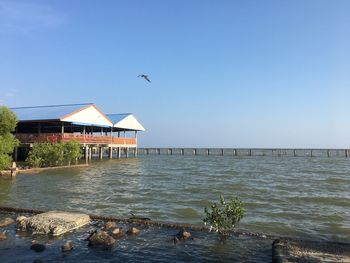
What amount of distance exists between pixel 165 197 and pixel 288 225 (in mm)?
6990

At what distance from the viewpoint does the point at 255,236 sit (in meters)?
10.0

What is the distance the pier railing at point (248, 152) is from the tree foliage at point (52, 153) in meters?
48.8

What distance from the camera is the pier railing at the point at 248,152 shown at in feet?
252

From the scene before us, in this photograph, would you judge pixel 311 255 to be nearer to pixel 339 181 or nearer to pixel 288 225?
pixel 288 225

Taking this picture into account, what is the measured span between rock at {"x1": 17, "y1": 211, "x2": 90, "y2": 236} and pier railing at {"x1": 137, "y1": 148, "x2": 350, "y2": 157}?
67.3 m

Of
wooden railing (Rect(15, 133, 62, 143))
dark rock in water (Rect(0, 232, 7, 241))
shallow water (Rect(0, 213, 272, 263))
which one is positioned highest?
wooden railing (Rect(15, 133, 62, 143))

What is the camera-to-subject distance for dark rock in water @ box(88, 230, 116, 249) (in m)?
8.94

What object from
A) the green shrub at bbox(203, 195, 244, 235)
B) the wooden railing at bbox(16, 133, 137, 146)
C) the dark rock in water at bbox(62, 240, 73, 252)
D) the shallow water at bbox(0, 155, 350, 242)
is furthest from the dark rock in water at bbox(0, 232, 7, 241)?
the wooden railing at bbox(16, 133, 137, 146)

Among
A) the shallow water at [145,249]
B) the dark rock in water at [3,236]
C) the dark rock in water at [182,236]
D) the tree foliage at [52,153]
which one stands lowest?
the shallow water at [145,249]

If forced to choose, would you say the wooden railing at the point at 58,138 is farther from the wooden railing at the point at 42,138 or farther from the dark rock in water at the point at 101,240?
the dark rock in water at the point at 101,240

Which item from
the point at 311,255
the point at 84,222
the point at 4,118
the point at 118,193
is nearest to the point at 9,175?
the point at 4,118

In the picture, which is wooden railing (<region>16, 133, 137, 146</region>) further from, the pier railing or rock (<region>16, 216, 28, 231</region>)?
the pier railing

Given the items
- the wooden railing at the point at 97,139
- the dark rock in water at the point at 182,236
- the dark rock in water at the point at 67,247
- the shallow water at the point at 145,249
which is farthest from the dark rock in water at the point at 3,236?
the wooden railing at the point at 97,139

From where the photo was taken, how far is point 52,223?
33.1ft
